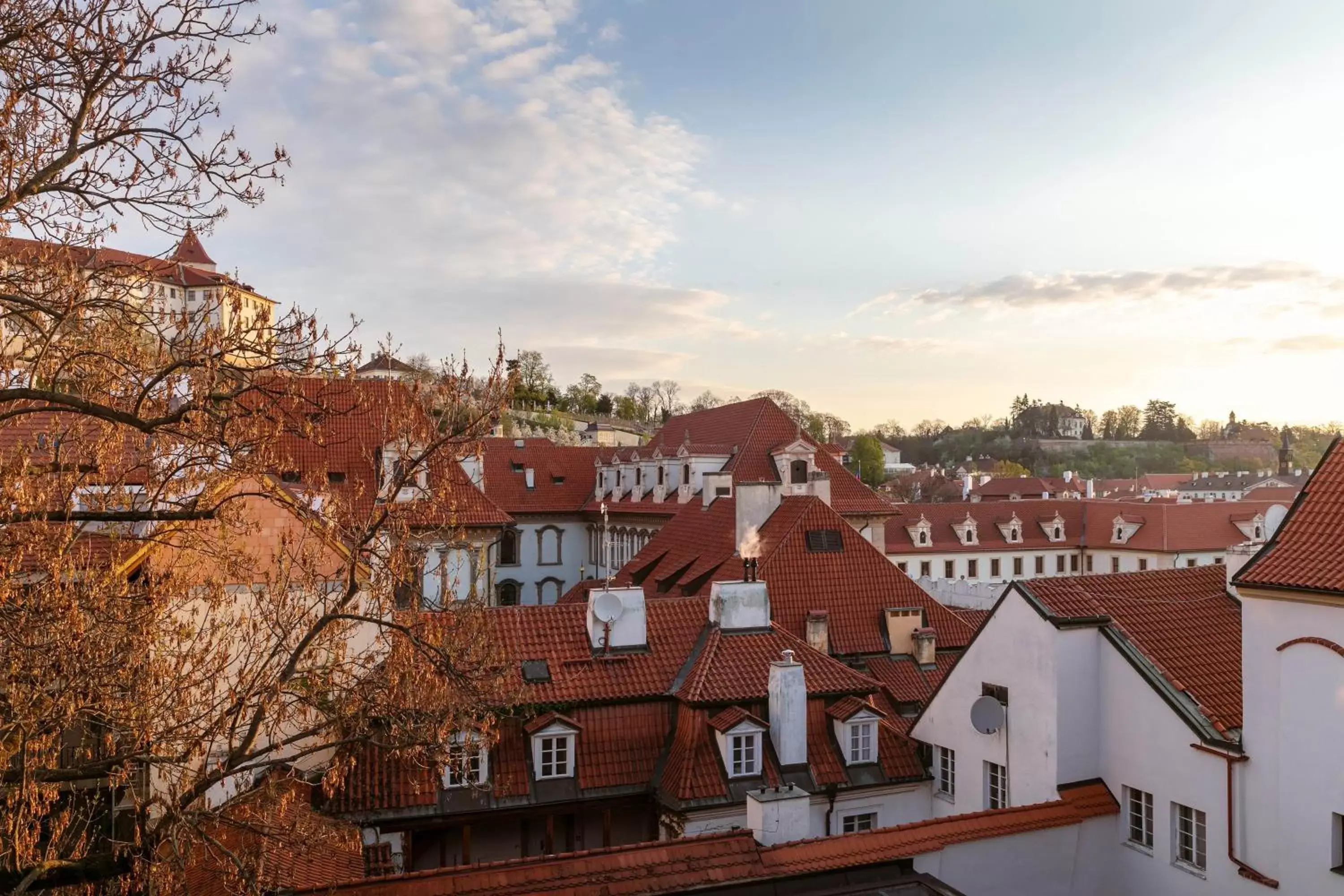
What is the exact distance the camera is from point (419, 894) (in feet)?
29.0

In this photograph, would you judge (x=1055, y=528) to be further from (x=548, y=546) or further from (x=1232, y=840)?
(x=1232, y=840)

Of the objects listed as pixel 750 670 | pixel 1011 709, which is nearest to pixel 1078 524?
pixel 750 670

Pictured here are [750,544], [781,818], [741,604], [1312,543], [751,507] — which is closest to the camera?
[781,818]

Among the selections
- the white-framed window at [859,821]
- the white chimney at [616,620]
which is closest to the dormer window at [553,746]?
the white chimney at [616,620]

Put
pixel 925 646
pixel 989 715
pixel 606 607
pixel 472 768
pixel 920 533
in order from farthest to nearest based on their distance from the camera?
pixel 920 533, pixel 925 646, pixel 606 607, pixel 989 715, pixel 472 768

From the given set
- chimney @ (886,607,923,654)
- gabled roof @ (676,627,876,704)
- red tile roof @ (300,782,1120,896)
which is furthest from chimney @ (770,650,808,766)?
chimney @ (886,607,923,654)

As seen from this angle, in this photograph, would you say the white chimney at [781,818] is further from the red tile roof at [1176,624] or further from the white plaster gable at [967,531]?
the white plaster gable at [967,531]

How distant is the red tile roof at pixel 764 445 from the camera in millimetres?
37812

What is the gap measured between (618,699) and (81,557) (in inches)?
354

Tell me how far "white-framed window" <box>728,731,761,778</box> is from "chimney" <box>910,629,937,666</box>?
7.14 meters

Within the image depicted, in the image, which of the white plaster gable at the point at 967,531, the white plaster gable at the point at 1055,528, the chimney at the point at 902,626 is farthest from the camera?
the white plaster gable at the point at 1055,528

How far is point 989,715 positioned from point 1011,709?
1.13ft

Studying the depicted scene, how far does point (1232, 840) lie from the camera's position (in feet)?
36.6

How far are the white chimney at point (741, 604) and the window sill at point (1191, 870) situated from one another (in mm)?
7305
